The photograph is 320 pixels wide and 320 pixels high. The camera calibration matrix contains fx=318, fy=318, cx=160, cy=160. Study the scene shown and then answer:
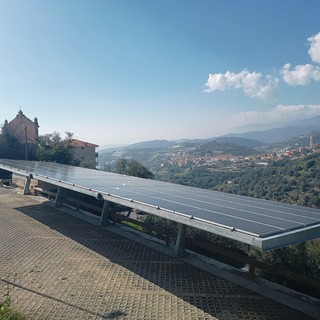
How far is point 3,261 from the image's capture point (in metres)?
10.9

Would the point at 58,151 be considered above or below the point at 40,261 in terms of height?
above

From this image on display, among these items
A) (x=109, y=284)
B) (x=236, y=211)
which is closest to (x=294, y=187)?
(x=236, y=211)

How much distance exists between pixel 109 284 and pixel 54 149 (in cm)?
4230

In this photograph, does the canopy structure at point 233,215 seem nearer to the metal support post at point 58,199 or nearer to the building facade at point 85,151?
the metal support post at point 58,199

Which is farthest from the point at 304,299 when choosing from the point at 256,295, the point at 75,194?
the point at 75,194

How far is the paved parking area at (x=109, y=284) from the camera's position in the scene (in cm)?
772

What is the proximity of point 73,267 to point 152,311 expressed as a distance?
3.80 m

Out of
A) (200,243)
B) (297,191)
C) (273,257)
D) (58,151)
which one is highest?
(58,151)

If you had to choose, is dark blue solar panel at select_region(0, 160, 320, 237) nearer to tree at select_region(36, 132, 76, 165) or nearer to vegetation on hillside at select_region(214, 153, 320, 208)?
tree at select_region(36, 132, 76, 165)

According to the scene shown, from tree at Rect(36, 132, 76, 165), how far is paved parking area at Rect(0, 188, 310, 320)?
34.9m

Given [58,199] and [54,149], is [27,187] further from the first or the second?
[54,149]

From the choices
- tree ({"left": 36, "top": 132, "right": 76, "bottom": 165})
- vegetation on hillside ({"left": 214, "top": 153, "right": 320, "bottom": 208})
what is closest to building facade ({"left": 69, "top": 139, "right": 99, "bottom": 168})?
tree ({"left": 36, "top": 132, "right": 76, "bottom": 165})

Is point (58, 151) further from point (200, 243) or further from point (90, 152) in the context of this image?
point (200, 243)

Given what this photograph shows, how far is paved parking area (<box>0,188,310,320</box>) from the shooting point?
772 cm
